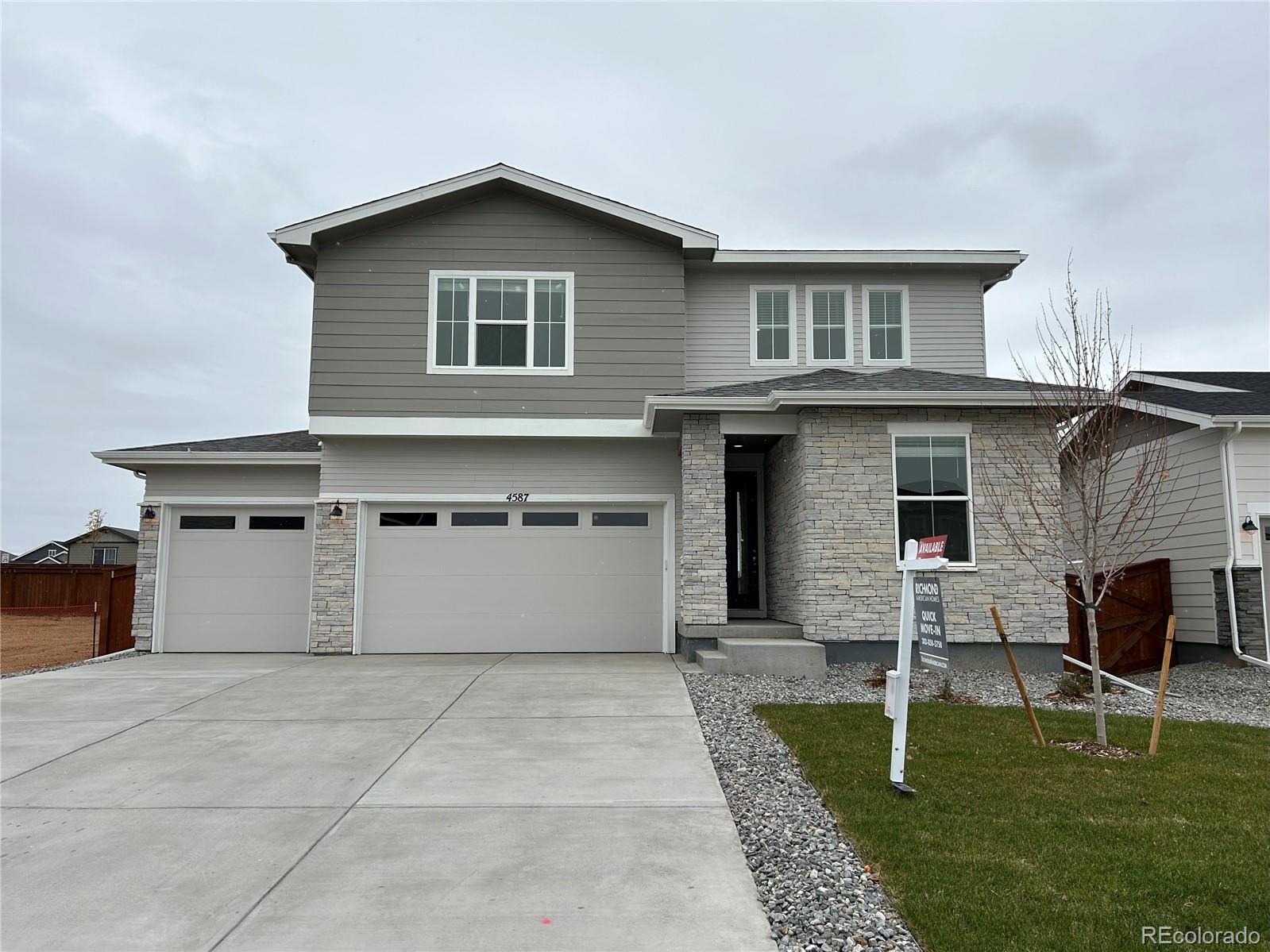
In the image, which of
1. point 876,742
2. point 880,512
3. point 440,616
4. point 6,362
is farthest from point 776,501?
point 6,362

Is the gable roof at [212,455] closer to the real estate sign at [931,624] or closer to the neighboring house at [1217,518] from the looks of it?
the real estate sign at [931,624]

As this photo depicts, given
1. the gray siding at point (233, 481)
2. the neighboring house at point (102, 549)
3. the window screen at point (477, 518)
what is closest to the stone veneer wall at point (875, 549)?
the window screen at point (477, 518)

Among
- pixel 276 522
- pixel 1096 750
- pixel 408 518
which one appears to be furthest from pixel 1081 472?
pixel 276 522

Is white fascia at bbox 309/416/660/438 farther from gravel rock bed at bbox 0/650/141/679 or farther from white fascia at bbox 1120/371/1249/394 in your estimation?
white fascia at bbox 1120/371/1249/394

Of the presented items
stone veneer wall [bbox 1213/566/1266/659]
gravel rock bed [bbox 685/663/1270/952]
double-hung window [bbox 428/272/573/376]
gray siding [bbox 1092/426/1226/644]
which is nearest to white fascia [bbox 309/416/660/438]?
double-hung window [bbox 428/272/573/376]

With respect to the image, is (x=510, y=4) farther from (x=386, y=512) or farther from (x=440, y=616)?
(x=440, y=616)

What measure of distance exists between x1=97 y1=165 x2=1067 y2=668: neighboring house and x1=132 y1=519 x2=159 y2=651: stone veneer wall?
3 cm

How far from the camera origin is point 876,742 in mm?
6516

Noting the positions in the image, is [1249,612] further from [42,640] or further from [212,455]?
[42,640]

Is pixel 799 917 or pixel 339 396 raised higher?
pixel 339 396

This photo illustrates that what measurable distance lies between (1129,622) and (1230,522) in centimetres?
187

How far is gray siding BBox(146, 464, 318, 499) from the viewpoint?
1342 centimetres

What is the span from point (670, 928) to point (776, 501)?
30.7ft

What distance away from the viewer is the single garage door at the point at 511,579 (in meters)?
12.9
